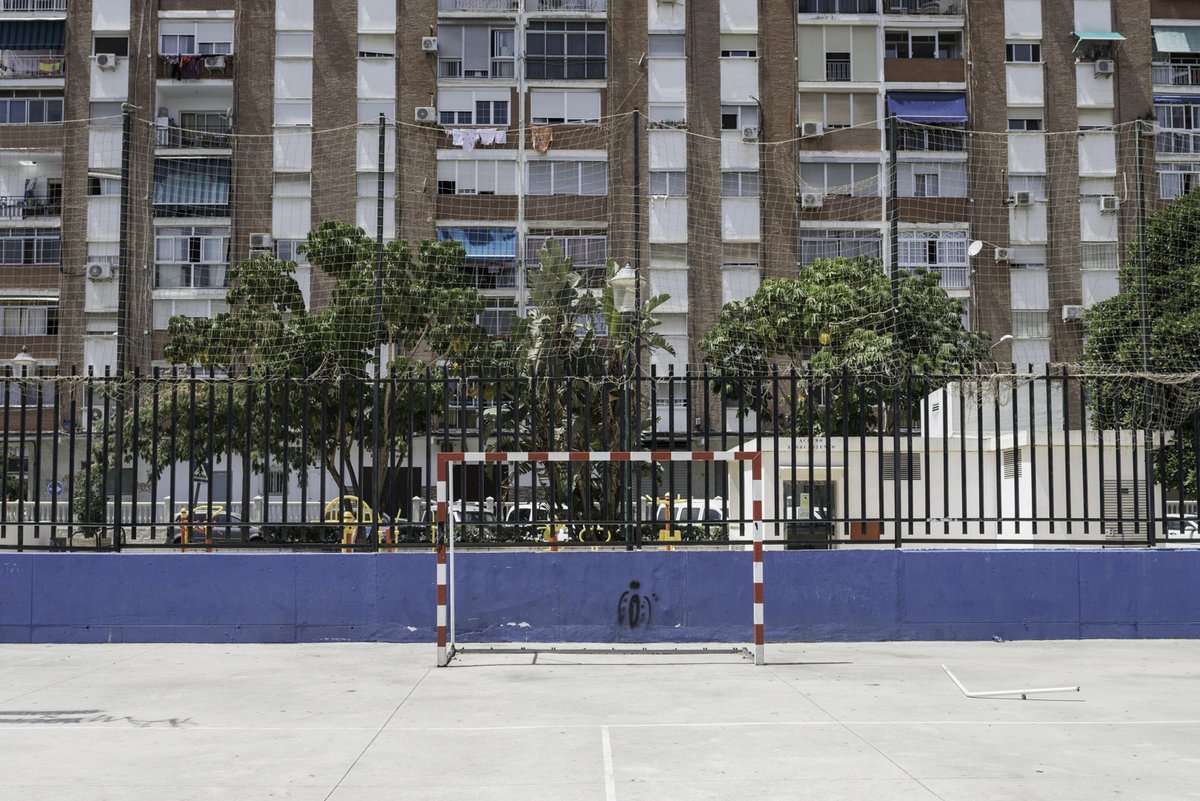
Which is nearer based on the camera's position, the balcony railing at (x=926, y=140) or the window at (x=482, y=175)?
the window at (x=482, y=175)

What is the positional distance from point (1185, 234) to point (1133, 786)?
109 feet

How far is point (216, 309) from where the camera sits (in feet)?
143

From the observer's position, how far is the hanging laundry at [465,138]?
44.8 m

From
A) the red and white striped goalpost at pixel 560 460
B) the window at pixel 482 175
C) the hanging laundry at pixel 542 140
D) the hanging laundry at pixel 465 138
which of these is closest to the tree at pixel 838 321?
the hanging laundry at pixel 542 140

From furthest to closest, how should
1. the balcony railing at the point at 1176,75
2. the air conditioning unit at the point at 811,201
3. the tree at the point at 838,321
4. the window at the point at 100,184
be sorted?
the balcony railing at the point at 1176,75
the window at the point at 100,184
the air conditioning unit at the point at 811,201
the tree at the point at 838,321

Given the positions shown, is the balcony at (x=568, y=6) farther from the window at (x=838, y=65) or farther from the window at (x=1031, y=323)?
the window at (x=1031, y=323)

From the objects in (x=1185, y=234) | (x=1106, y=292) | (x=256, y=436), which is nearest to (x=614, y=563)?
(x=256, y=436)

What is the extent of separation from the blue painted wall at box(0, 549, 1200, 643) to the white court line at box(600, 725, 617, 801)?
4182 millimetres

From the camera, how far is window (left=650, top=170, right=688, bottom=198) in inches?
1732

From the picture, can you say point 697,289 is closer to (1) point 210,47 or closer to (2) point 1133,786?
(1) point 210,47

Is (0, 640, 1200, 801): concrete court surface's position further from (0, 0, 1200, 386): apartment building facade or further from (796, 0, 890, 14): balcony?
(796, 0, 890, 14): balcony

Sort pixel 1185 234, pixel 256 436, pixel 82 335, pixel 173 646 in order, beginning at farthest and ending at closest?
pixel 82 335 < pixel 1185 234 < pixel 256 436 < pixel 173 646

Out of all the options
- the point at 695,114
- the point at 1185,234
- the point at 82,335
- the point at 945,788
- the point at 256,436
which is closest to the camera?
the point at 945,788

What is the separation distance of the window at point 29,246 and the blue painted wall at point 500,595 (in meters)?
36.0
